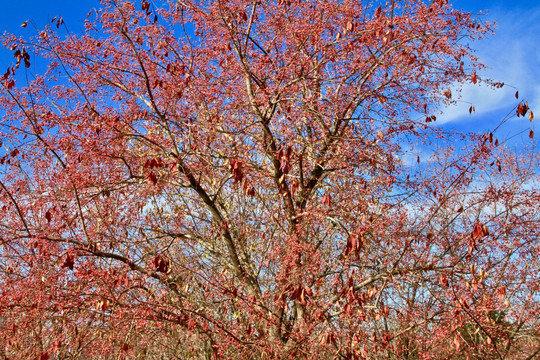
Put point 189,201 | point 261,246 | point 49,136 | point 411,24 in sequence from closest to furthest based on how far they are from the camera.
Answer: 1. point 49,136
2. point 411,24
3. point 261,246
4. point 189,201

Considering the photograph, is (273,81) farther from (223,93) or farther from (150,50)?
(150,50)

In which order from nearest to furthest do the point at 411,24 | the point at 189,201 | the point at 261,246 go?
the point at 411,24 → the point at 261,246 → the point at 189,201

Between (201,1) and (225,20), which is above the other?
(201,1)

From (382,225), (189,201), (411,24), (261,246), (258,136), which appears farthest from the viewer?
(189,201)

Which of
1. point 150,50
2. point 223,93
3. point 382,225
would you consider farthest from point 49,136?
point 382,225

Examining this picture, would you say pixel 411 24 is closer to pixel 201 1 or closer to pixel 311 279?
pixel 201 1

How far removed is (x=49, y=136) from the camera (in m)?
6.45

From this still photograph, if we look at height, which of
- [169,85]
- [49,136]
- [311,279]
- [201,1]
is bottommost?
[311,279]

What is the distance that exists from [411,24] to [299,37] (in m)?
1.65

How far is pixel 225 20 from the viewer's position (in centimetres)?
695

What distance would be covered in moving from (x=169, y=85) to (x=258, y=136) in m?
1.55

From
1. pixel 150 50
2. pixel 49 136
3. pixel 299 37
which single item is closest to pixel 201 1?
pixel 150 50

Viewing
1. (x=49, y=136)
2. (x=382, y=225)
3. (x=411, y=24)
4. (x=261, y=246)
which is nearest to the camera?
(x=382, y=225)

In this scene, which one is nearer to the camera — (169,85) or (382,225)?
(382,225)
